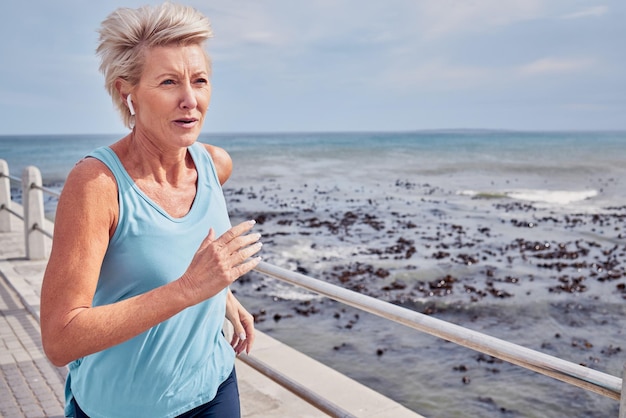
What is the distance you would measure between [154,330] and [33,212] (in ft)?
24.8

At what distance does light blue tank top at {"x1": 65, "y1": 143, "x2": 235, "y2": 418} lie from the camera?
1.45 meters

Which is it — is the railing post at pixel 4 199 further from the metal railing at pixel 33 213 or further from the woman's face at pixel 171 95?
the woman's face at pixel 171 95

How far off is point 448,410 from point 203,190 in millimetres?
5876

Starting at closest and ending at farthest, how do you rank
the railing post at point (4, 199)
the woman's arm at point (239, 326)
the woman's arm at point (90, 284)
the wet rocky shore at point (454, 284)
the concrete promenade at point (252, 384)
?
the woman's arm at point (90, 284), the woman's arm at point (239, 326), the concrete promenade at point (252, 384), the wet rocky shore at point (454, 284), the railing post at point (4, 199)

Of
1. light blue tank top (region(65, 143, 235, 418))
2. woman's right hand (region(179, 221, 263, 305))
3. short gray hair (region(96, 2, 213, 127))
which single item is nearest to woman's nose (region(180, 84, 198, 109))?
short gray hair (region(96, 2, 213, 127))

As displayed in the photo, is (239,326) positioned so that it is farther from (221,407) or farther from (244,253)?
(244,253)

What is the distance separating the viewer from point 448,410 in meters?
6.73

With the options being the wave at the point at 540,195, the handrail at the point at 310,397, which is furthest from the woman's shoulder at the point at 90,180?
the wave at the point at 540,195

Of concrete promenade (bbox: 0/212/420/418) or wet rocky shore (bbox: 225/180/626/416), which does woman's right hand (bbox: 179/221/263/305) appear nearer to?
concrete promenade (bbox: 0/212/420/418)

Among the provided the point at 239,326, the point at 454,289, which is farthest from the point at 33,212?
the point at 454,289

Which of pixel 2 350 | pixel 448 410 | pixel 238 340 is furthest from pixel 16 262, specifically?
pixel 238 340

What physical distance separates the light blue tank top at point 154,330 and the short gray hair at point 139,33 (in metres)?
0.22

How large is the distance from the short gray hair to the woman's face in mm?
21

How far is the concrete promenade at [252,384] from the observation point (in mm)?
4004
